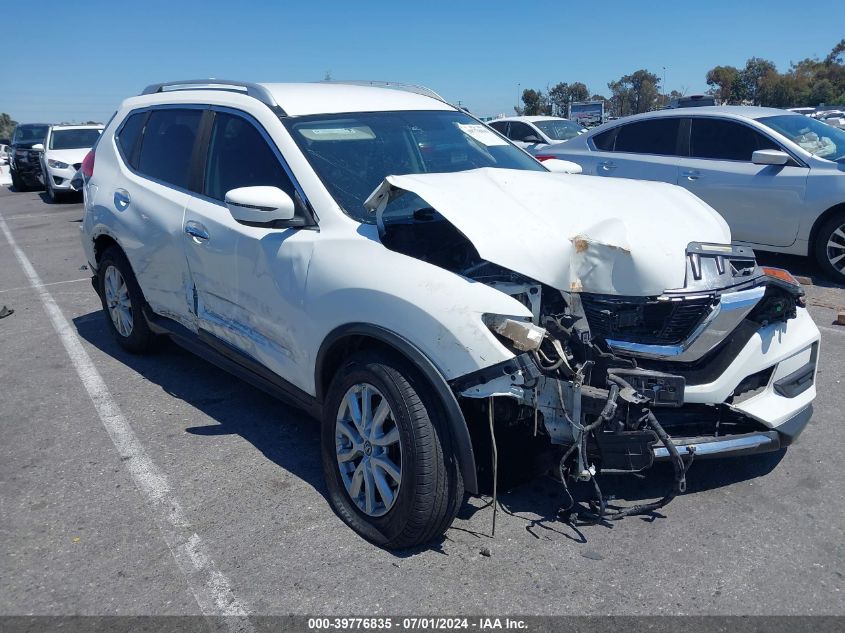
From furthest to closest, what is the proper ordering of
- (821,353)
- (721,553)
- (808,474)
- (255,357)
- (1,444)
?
(821,353)
(1,444)
(255,357)
(808,474)
(721,553)

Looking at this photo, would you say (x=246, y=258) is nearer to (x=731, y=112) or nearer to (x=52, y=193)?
(x=731, y=112)

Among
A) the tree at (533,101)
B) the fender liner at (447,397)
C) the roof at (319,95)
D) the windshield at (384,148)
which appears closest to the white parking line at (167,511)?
the fender liner at (447,397)

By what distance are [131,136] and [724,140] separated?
6.16 meters

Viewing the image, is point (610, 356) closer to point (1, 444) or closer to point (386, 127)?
point (386, 127)

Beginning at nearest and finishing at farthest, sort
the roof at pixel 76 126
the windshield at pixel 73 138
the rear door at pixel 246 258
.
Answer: the rear door at pixel 246 258
the windshield at pixel 73 138
the roof at pixel 76 126

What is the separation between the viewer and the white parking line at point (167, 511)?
2.90m

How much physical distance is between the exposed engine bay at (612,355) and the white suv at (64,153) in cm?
1645

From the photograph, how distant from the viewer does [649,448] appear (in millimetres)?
2902

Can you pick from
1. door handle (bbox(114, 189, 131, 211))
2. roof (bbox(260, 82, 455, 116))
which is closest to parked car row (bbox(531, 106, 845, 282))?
roof (bbox(260, 82, 455, 116))

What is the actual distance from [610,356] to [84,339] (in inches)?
201

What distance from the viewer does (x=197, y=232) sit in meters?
4.32

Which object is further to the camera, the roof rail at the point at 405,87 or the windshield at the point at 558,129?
the windshield at the point at 558,129

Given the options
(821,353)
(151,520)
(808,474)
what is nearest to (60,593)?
(151,520)

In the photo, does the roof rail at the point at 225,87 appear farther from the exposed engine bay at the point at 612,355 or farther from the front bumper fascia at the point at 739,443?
the front bumper fascia at the point at 739,443
